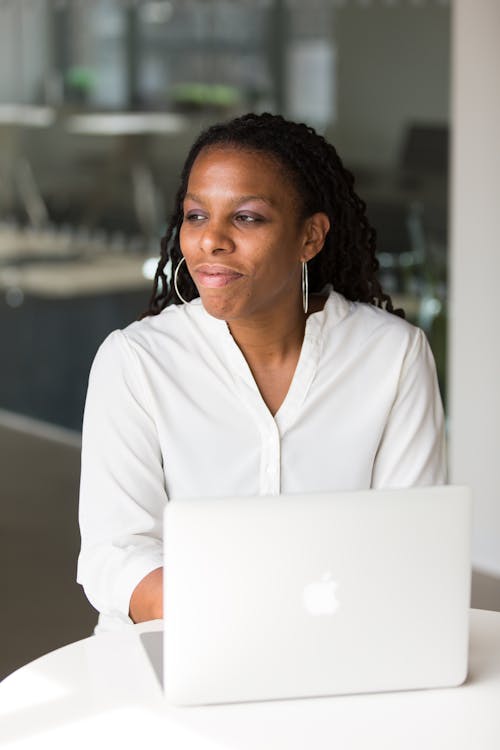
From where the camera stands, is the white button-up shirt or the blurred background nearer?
the white button-up shirt

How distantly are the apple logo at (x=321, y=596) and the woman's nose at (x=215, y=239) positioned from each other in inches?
26.6

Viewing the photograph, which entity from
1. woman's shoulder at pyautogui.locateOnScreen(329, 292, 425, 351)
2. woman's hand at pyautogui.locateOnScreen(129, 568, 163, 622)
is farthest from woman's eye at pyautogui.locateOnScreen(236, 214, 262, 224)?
woman's hand at pyautogui.locateOnScreen(129, 568, 163, 622)

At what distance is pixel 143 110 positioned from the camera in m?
5.23

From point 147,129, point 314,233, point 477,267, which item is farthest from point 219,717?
point 147,129

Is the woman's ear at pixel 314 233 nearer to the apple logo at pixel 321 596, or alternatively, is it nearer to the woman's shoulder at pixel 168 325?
the woman's shoulder at pixel 168 325

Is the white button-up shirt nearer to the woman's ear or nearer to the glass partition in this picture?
the woman's ear

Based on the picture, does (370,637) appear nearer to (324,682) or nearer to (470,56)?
(324,682)

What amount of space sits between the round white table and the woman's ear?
0.81m

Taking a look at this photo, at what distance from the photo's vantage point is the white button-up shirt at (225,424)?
2.08 m

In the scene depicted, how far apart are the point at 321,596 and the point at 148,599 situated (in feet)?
1.55

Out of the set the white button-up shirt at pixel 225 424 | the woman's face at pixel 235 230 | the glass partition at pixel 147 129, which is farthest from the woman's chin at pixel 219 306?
the glass partition at pixel 147 129

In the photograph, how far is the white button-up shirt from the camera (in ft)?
6.81

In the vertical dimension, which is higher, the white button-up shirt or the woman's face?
the woman's face

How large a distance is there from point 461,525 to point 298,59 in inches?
140
